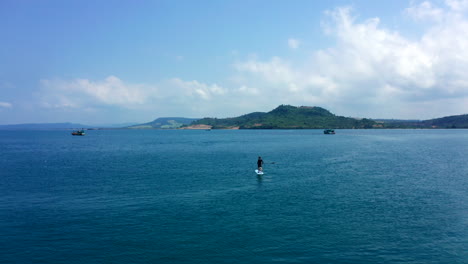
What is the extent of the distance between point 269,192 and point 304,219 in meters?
14.3

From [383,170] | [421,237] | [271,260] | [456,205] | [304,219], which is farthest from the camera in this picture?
[383,170]

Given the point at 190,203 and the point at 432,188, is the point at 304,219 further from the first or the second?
the point at 432,188

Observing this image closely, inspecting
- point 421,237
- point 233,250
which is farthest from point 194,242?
point 421,237

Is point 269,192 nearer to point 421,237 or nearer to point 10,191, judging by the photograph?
point 421,237

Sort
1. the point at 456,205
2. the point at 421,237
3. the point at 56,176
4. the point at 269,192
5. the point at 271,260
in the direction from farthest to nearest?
the point at 56,176
the point at 269,192
the point at 456,205
the point at 421,237
the point at 271,260

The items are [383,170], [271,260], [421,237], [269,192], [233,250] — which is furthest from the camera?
[383,170]

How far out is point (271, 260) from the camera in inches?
1008

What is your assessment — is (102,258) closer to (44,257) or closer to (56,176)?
(44,257)

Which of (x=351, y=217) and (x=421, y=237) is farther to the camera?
(x=351, y=217)

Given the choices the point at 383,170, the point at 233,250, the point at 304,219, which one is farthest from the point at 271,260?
the point at 383,170

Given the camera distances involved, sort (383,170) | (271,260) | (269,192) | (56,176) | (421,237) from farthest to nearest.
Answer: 1. (383,170)
2. (56,176)
3. (269,192)
4. (421,237)
5. (271,260)

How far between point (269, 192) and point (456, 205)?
2432 cm

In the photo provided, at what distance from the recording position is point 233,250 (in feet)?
90.7

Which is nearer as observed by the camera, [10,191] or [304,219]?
[304,219]
